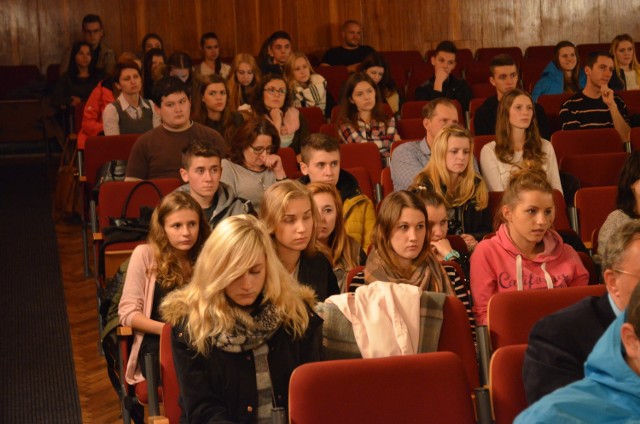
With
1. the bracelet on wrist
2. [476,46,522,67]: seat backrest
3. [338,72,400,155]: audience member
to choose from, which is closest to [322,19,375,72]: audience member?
A: [476,46,522,67]: seat backrest

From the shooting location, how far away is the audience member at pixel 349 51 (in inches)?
347

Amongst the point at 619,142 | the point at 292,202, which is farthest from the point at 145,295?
the point at 619,142

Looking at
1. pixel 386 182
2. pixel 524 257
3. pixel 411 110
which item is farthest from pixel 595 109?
pixel 524 257

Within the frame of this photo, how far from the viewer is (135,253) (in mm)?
3432

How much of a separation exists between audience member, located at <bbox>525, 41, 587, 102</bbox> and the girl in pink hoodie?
387 cm

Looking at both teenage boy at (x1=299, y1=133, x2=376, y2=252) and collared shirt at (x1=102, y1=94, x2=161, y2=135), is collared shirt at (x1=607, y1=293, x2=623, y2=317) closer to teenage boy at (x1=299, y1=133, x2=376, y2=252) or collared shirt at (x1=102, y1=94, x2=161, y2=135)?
teenage boy at (x1=299, y1=133, x2=376, y2=252)

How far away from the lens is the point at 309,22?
31.2ft

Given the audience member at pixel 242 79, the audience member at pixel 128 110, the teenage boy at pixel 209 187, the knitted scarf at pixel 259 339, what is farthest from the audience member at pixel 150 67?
the knitted scarf at pixel 259 339

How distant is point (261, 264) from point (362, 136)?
133 inches

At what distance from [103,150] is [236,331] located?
3.12m

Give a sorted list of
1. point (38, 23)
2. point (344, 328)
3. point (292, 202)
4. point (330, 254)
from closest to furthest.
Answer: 1. point (344, 328)
2. point (292, 202)
3. point (330, 254)
4. point (38, 23)

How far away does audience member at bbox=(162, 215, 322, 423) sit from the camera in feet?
8.42

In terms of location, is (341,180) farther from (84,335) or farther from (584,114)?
(584,114)

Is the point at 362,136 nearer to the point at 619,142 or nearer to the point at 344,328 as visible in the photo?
the point at 619,142
